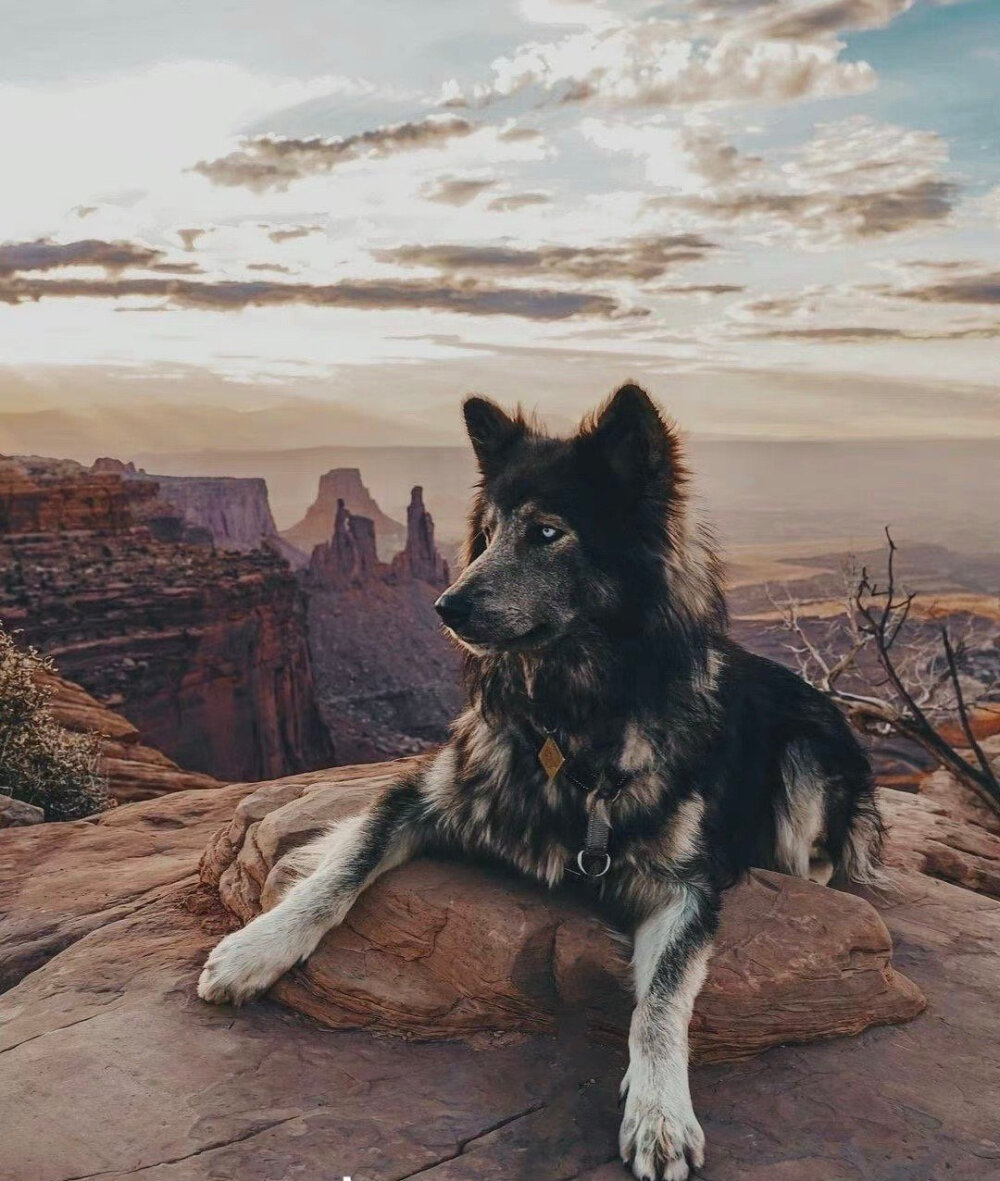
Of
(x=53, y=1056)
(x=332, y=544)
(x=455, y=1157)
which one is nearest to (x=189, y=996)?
(x=53, y=1056)

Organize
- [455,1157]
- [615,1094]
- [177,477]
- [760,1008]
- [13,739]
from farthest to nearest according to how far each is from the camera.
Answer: [177,477] < [13,739] < [760,1008] < [615,1094] < [455,1157]

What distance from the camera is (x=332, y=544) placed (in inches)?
4141

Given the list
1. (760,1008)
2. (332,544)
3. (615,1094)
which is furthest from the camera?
(332,544)

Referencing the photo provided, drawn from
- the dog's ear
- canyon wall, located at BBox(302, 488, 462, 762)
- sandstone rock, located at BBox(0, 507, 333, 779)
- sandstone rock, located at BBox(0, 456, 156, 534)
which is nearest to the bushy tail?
the dog's ear

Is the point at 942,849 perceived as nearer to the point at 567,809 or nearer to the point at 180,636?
the point at 567,809

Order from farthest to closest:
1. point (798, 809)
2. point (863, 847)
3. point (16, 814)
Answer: point (16, 814)
point (863, 847)
point (798, 809)

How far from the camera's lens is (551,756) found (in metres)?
5.53

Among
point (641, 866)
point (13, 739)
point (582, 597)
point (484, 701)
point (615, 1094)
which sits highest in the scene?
point (582, 597)

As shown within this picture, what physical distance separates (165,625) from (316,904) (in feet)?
168

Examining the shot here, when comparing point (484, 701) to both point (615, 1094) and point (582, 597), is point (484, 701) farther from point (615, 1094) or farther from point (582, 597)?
point (615, 1094)

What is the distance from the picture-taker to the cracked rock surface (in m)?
4.49

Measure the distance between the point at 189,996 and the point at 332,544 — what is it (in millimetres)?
100901

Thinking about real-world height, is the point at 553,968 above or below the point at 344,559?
above

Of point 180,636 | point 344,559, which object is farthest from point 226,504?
point 180,636
